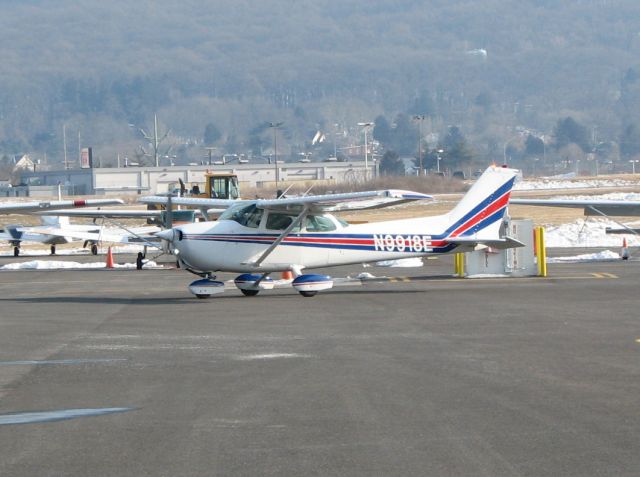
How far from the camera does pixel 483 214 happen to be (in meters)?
22.0

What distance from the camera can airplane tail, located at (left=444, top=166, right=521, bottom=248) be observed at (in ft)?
71.2

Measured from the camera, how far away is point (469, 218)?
71.4ft

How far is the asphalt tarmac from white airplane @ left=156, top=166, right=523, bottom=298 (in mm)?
969

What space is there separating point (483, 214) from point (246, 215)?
4524mm

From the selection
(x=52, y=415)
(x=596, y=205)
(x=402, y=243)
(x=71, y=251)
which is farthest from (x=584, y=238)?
(x=52, y=415)

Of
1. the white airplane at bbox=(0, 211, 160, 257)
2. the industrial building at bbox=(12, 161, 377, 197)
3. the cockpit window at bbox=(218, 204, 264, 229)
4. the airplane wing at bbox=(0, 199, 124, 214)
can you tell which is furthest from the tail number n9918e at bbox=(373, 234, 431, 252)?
the industrial building at bbox=(12, 161, 377, 197)

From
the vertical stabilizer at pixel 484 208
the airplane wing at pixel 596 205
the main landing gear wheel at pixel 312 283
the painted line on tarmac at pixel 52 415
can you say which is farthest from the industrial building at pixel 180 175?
the painted line on tarmac at pixel 52 415

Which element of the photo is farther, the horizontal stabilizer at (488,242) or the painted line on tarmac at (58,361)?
the horizontal stabilizer at (488,242)

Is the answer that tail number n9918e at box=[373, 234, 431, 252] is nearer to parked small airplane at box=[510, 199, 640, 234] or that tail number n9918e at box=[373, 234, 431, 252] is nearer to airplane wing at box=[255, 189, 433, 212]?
airplane wing at box=[255, 189, 433, 212]

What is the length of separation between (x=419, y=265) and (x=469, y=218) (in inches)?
281

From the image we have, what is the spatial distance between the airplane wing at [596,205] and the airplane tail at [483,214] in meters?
4.90

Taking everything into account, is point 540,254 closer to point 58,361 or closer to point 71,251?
point 58,361

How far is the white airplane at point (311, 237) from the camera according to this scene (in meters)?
19.9

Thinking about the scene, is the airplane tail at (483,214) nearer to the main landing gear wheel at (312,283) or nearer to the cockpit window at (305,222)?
the cockpit window at (305,222)
